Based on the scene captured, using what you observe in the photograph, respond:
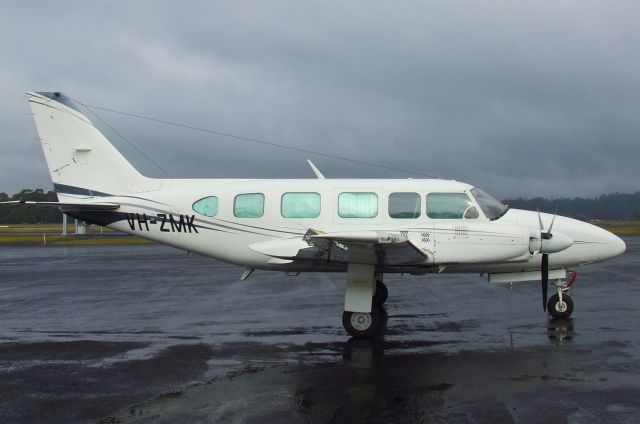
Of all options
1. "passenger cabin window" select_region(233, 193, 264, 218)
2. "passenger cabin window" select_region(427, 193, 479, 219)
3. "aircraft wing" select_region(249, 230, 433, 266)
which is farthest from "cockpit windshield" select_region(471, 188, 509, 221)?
"passenger cabin window" select_region(233, 193, 264, 218)

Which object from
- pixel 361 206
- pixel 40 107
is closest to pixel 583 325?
pixel 361 206

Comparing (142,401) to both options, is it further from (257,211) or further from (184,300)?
(184,300)

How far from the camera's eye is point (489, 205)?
1102cm

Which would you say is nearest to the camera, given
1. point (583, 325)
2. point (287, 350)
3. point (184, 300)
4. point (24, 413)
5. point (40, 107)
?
point (24, 413)

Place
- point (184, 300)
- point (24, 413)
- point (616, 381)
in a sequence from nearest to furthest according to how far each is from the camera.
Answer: point (24, 413), point (616, 381), point (184, 300)

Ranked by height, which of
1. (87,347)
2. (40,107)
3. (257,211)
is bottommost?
(87,347)

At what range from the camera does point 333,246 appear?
30.9 ft

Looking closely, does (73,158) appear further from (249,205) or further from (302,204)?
(302,204)

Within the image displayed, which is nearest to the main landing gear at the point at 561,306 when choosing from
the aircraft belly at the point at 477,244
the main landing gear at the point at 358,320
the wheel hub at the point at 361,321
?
the aircraft belly at the point at 477,244

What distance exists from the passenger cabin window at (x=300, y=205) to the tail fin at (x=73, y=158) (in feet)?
10.7

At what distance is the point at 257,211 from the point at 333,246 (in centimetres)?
242

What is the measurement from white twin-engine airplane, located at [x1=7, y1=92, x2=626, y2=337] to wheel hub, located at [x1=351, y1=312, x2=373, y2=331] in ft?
0.06

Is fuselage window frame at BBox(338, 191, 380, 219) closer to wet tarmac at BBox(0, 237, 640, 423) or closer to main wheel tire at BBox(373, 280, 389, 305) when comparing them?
wet tarmac at BBox(0, 237, 640, 423)

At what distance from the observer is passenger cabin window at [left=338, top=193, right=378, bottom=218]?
10984 millimetres
